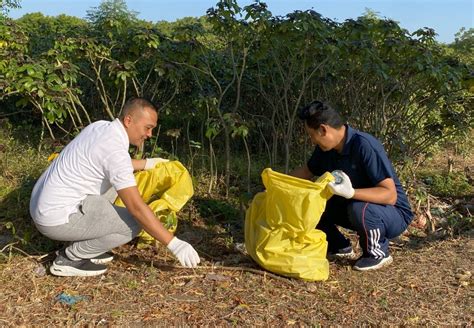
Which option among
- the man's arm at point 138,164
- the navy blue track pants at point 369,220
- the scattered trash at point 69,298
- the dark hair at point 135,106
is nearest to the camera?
the scattered trash at point 69,298

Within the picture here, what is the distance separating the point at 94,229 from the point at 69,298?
381 millimetres

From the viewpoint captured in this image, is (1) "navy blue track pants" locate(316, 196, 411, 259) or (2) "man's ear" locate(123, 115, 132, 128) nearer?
(2) "man's ear" locate(123, 115, 132, 128)

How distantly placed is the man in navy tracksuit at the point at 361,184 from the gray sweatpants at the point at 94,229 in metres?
1.16

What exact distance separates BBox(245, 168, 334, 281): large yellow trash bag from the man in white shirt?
44 cm

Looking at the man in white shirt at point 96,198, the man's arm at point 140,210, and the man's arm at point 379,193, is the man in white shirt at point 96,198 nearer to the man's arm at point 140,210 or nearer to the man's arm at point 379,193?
the man's arm at point 140,210

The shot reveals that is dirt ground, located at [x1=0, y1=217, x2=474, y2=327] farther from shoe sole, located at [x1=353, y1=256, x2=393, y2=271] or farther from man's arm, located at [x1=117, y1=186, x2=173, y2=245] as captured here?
man's arm, located at [x1=117, y1=186, x2=173, y2=245]

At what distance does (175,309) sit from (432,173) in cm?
403

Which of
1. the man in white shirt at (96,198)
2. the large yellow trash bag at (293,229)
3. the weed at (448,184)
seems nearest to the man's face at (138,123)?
the man in white shirt at (96,198)

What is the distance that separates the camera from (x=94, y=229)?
9.56 ft

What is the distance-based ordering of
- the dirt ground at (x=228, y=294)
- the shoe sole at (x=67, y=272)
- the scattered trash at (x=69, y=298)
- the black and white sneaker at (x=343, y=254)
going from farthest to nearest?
the black and white sneaker at (x=343, y=254), the shoe sole at (x=67, y=272), the scattered trash at (x=69, y=298), the dirt ground at (x=228, y=294)

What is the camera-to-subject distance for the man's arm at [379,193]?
3.03 meters

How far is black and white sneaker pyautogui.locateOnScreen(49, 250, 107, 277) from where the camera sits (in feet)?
9.84

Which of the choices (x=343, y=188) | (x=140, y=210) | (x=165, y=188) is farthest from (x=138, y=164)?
(x=343, y=188)

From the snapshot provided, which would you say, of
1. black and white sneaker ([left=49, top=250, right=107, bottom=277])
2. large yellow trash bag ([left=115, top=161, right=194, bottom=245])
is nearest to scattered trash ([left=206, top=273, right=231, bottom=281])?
large yellow trash bag ([left=115, top=161, right=194, bottom=245])
